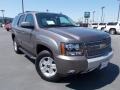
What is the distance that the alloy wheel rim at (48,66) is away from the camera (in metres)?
5.22

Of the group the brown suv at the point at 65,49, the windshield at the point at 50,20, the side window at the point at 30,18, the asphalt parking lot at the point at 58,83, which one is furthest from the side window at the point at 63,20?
the asphalt parking lot at the point at 58,83

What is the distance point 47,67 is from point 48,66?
0.06 metres

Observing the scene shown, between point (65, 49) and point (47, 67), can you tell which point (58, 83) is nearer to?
point (47, 67)

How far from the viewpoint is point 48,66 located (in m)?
5.39

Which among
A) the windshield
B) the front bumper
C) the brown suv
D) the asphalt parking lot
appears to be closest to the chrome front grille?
the brown suv

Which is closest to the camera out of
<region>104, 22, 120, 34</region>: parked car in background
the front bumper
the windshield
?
the front bumper

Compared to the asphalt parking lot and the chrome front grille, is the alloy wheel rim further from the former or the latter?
the chrome front grille

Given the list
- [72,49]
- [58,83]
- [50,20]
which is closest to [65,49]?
[72,49]

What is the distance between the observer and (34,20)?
606 cm

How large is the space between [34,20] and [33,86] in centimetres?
203

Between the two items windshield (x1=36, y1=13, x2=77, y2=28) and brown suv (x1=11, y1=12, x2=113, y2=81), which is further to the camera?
windshield (x1=36, y1=13, x2=77, y2=28)

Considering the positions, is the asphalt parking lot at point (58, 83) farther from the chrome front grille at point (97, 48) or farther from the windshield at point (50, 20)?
the windshield at point (50, 20)

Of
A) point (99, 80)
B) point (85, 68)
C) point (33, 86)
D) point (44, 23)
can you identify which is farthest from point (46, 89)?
point (44, 23)

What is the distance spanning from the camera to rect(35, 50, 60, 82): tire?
17.0 ft
